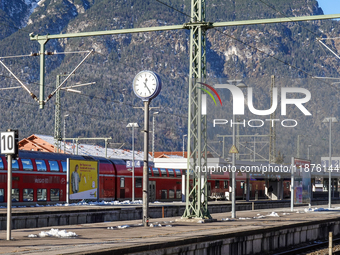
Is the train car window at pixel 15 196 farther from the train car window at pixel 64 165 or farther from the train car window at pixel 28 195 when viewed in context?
the train car window at pixel 64 165

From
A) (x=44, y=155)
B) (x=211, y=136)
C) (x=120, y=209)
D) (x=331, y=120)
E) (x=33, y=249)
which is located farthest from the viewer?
(x=211, y=136)

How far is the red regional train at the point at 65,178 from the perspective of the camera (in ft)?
128

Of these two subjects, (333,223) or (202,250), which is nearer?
(202,250)

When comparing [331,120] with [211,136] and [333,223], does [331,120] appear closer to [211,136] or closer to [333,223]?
[333,223]

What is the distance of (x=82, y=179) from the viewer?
44.3 meters

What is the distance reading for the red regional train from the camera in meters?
39.1

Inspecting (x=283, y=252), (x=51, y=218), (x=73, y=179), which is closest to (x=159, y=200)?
(x=73, y=179)

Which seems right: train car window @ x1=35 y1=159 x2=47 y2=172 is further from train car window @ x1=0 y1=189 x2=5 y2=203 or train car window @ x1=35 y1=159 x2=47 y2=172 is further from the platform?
the platform

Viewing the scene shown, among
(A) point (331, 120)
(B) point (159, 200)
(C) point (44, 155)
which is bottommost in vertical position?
(B) point (159, 200)

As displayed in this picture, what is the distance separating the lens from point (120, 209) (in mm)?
37031

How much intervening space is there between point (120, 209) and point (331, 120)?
21147 millimetres

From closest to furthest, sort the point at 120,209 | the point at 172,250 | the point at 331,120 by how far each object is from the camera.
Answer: the point at 172,250 < the point at 120,209 < the point at 331,120

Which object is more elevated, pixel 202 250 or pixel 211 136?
pixel 211 136

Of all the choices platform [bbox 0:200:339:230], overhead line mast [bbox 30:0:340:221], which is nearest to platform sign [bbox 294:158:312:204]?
platform [bbox 0:200:339:230]
